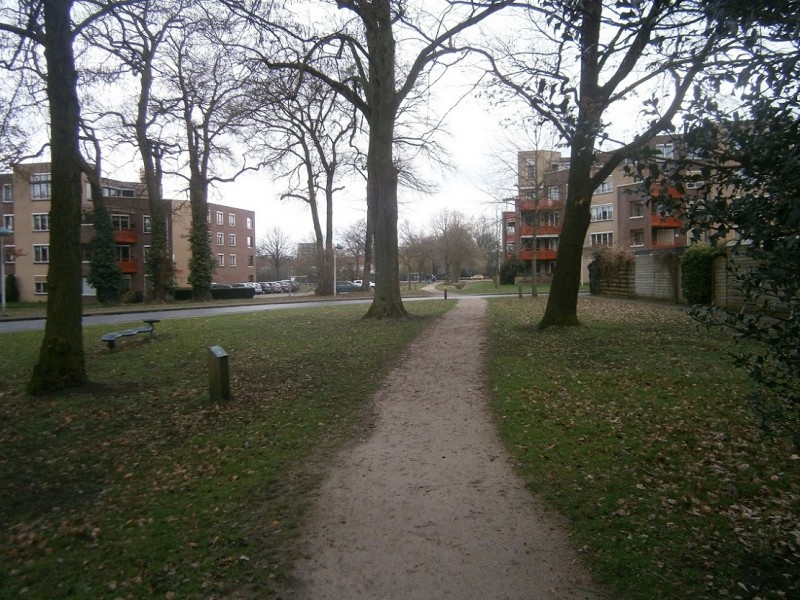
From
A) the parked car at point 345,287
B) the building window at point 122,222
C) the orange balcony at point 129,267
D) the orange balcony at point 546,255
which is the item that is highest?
the building window at point 122,222

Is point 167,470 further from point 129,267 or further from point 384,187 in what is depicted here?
point 129,267

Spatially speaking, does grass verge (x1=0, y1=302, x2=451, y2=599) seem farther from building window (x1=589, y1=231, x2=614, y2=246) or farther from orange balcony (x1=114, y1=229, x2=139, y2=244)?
building window (x1=589, y1=231, x2=614, y2=246)

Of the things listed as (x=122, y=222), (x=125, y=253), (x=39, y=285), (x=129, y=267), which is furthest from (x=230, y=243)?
(x=39, y=285)

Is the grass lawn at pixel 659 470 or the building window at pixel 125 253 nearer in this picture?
the grass lawn at pixel 659 470

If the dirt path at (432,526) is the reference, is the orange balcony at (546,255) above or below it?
above

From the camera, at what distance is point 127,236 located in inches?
2156

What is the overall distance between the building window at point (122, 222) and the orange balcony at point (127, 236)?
416 mm

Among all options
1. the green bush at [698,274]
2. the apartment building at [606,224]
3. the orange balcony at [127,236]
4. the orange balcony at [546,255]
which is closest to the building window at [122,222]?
the orange balcony at [127,236]

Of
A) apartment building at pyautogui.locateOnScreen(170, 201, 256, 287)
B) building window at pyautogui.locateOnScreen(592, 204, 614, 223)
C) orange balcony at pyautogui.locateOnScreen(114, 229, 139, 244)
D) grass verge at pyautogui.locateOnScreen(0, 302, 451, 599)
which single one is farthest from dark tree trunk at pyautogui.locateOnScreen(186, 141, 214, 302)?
building window at pyautogui.locateOnScreen(592, 204, 614, 223)

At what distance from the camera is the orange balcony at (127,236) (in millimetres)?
54312

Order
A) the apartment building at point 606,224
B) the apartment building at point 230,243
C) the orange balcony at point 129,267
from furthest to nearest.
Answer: the apartment building at point 230,243, the orange balcony at point 129,267, the apartment building at point 606,224

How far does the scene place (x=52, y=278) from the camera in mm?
8867

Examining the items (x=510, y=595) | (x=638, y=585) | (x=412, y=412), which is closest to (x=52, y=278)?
(x=412, y=412)

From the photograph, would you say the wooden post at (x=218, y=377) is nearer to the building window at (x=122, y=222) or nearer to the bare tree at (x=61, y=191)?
the bare tree at (x=61, y=191)
